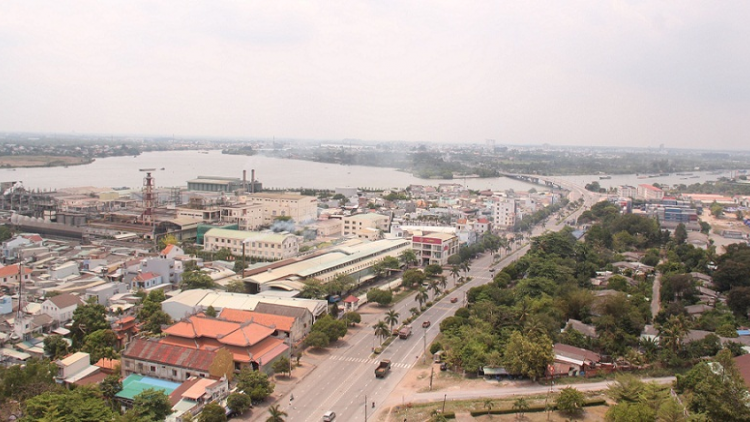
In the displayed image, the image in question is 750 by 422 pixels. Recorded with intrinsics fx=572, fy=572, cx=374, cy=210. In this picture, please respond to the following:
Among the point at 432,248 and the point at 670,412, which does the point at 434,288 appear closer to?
the point at 432,248

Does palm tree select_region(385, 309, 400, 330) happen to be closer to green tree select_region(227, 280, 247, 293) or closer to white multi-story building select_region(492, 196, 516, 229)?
green tree select_region(227, 280, 247, 293)

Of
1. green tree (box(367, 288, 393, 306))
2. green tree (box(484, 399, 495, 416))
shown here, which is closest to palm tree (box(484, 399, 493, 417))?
green tree (box(484, 399, 495, 416))

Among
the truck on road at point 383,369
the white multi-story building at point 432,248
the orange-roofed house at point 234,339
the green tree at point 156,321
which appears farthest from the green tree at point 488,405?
the white multi-story building at point 432,248

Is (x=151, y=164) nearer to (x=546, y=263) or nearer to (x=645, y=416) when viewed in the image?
(x=546, y=263)

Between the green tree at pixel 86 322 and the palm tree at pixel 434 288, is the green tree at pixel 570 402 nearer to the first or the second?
the palm tree at pixel 434 288

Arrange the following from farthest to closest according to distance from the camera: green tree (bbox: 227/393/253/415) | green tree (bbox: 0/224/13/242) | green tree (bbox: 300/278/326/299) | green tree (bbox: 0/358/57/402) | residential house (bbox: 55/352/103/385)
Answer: green tree (bbox: 0/224/13/242) → green tree (bbox: 300/278/326/299) → residential house (bbox: 55/352/103/385) → green tree (bbox: 227/393/253/415) → green tree (bbox: 0/358/57/402)

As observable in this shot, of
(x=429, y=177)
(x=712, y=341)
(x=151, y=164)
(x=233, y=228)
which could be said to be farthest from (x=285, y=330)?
(x=151, y=164)
